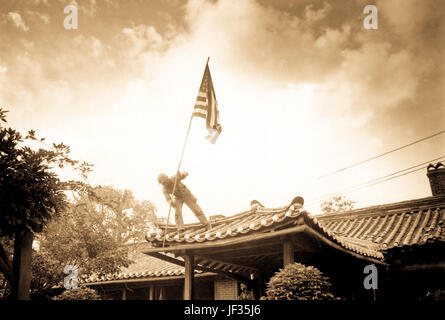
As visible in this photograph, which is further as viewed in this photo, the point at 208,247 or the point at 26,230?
the point at 208,247

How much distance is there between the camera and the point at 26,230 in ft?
13.2

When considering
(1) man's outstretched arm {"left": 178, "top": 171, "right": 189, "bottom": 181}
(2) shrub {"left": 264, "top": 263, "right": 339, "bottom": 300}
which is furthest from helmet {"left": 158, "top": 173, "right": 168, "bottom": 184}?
(2) shrub {"left": 264, "top": 263, "right": 339, "bottom": 300}

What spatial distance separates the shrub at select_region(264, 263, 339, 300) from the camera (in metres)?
4.37

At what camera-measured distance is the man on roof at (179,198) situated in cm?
734

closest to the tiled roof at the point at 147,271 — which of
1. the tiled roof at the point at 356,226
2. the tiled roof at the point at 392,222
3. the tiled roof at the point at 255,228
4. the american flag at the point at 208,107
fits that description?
the tiled roof at the point at 255,228

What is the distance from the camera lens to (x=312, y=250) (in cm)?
654

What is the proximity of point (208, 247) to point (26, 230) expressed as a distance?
3.32 metres

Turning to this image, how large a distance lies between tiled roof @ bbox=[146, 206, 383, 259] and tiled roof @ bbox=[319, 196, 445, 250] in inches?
41.7

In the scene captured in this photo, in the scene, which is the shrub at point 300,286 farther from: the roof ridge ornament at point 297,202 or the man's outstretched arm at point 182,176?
the man's outstretched arm at point 182,176

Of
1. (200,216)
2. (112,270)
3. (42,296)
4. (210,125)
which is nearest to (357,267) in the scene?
(200,216)

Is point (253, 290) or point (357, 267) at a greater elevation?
point (357, 267)

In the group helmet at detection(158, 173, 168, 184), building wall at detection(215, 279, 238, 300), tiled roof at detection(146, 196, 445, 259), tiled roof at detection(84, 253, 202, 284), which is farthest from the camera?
tiled roof at detection(84, 253, 202, 284)

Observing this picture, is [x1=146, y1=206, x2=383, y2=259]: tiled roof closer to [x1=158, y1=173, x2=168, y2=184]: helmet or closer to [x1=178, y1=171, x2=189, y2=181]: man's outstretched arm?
[x1=158, y1=173, x2=168, y2=184]: helmet
